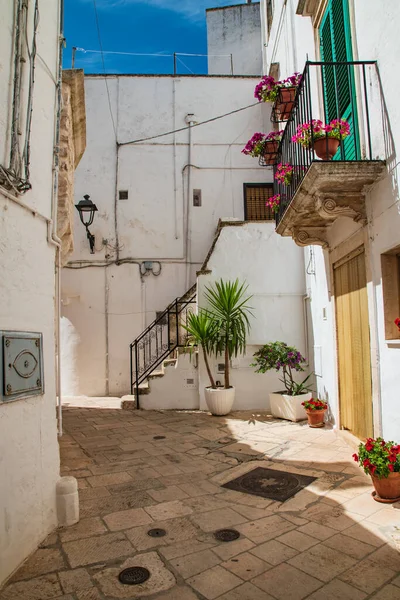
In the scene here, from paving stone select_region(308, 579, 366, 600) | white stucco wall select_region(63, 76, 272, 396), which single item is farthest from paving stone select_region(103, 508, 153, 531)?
white stucco wall select_region(63, 76, 272, 396)

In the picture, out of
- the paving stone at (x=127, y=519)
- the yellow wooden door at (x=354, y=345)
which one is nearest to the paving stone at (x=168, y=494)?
the paving stone at (x=127, y=519)

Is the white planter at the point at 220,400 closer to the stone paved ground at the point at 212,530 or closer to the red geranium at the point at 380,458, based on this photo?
the stone paved ground at the point at 212,530

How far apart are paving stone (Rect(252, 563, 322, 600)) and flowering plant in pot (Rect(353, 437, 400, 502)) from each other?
1.42 m

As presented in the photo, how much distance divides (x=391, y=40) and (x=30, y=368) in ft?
14.8

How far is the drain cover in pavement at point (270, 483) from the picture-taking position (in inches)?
178

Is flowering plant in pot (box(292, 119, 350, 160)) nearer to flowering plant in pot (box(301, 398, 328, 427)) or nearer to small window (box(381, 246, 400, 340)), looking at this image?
small window (box(381, 246, 400, 340))

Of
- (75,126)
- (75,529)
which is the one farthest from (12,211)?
(75,126)

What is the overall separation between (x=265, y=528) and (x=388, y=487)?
4.11 ft

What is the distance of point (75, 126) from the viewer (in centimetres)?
682

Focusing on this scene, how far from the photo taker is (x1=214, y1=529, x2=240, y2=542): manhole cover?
3.51m

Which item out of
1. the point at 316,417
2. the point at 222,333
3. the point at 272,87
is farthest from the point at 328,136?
the point at 222,333

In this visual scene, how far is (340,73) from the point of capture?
565cm

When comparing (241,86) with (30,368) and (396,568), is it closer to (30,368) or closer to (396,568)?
(30,368)

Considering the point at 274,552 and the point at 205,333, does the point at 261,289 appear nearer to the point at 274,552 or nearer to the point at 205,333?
the point at 205,333
